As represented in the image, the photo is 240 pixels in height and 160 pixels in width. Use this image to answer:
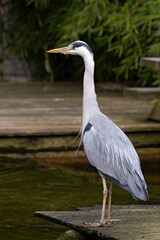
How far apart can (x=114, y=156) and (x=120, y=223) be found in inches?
12.1

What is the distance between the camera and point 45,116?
6129 millimetres

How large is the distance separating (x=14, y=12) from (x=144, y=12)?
8.68 feet

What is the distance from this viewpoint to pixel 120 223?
3.12 meters

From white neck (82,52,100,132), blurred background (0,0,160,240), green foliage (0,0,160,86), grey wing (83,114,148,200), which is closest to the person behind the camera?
grey wing (83,114,148,200)

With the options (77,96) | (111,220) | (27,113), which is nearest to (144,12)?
(77,96)

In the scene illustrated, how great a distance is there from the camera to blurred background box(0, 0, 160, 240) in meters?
4.51

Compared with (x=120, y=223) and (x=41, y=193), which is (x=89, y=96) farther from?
(x=41, y=193)

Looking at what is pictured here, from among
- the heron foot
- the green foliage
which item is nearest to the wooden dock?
the green foliage

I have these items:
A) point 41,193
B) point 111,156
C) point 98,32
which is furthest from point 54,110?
point 111,156

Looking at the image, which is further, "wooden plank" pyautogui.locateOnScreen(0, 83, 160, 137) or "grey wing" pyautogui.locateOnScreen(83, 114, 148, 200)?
"wooden plank" pyautogui.locateOnScreen(0, 83, 160, 137)

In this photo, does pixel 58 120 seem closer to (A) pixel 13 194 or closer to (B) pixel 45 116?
(B) pixel 45 116

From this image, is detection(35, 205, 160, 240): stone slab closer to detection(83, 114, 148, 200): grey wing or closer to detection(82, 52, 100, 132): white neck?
detection(83, 114, 148, 200): grey wing

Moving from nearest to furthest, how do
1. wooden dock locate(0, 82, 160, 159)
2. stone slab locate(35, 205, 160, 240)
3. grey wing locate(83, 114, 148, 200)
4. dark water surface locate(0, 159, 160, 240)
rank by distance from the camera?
stone slab locate(35, 205, 160, 240)
grey wing locate(83, 114, 148, 200)
dark water surface locate(0, 159, 160, 240)
wooden dock locate(0, 82, 160, 159)

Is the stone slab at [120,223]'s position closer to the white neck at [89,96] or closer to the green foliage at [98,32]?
the white neck at [89,96]
